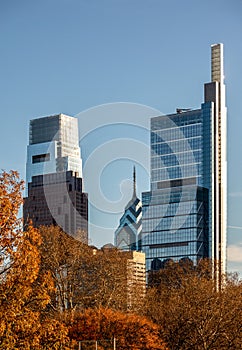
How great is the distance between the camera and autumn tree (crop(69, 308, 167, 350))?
135 feet

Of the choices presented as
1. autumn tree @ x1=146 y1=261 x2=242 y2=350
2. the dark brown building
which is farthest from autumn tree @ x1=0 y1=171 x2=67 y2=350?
the dark brown building

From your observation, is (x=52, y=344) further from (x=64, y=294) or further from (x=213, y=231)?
(x=213, y=231)

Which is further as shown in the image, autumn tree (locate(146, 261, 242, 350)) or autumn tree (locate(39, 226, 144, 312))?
autumn tree (locate(39, 226, 144, 312))

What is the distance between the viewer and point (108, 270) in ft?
182

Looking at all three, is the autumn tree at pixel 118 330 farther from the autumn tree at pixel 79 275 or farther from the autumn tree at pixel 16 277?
the autumn tree at pixel 16 277

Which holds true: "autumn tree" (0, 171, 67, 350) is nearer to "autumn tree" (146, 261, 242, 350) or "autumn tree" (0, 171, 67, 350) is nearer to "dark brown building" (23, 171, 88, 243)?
"autumn tree" (146, 261, 242, 350)

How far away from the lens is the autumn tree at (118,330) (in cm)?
4100

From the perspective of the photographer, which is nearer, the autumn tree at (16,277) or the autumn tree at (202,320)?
the autumn tree at (16,277)

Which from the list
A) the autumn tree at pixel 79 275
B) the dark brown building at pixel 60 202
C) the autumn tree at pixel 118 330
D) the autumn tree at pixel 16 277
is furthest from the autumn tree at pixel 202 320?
the dark brown building at pixel 60 202

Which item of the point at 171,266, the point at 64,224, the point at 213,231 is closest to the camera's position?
the point at 171,266

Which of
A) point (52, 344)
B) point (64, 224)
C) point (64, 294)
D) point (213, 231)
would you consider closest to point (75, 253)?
point (64, 294)

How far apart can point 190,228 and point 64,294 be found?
145 metres

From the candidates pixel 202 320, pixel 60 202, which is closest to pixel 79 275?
pixel 202 320

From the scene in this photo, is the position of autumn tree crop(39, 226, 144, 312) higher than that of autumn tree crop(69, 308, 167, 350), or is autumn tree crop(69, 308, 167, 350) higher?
autumn tree crop(39, 226, 144, 312)
